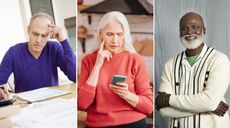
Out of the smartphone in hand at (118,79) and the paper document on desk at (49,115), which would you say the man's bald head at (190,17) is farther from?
the paper document on desk at (49,115)

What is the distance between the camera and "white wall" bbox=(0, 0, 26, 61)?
165 cm

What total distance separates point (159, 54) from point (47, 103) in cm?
67

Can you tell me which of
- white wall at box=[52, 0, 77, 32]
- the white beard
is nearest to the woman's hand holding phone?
white wall at box=[52, 0, 77, 32]

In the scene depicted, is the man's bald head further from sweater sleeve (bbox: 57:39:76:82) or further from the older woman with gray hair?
sweater sleeve (bbox: 57:39:76:82)

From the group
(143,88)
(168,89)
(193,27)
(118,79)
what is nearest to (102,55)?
(118,79)

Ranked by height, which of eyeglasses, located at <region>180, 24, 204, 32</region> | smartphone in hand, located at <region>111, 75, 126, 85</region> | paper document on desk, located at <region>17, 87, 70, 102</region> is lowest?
paper document on desk, located at <region>17, 87, 70, 102</region>

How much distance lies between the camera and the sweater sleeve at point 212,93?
1576 millimetres

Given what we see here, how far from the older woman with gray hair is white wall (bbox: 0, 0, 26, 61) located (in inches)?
14.6

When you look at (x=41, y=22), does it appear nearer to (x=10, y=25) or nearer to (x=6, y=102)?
(x=10, y=25)

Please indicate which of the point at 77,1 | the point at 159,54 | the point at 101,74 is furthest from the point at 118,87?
Result: the point at 77,1

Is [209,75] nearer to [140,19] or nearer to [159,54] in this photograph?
[159,54]

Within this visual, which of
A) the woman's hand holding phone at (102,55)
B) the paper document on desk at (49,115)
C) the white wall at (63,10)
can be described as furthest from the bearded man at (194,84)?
the white wall at (63,10)

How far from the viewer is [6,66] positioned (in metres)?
1.67

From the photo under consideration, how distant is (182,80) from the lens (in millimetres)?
1668
